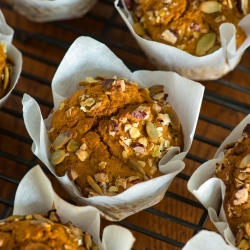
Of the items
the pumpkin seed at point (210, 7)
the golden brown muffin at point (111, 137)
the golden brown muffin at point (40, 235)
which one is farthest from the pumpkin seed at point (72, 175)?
the pumpkin seed at point (210, 7)

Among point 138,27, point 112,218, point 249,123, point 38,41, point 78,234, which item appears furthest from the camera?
point 38,41

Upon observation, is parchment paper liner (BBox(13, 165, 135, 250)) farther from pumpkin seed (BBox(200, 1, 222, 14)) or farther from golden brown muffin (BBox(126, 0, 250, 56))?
pumpkin seed (BBox(200, 1, 222, 14))

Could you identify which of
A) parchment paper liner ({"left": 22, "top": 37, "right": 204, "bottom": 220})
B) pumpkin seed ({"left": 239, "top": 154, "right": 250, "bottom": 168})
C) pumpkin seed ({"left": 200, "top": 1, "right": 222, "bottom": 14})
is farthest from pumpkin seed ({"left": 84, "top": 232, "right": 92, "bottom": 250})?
pumpkin seed ({"left": 200, "top": 1, "right": 222, "bottom": 14})

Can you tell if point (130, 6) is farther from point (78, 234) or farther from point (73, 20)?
point (78, 234)

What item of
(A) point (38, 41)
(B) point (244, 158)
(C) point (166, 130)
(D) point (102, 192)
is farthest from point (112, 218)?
(A) point (38, 41)

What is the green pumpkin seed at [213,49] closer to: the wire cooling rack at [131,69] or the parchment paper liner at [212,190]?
the wire cooling rack at [131,69]

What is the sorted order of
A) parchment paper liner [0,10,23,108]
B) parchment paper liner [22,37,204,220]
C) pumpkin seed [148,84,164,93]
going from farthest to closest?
parchment paper liner [0,10,23,108], pumpkin seed [148,84,164,93], parchment paper liner [22,37,204,220]
